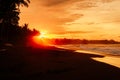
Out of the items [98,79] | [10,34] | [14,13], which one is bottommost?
[98,79]

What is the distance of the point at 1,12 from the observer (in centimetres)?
3150

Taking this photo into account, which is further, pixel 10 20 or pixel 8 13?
pixel 10 20

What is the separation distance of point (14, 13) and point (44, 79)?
90.9 feet

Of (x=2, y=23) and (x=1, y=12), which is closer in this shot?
(x=1, y=12)

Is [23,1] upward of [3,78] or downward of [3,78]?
upward

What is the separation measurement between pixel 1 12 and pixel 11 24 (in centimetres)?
806

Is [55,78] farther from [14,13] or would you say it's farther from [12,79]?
[14,13]

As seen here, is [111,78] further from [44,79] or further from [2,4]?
[2,4]

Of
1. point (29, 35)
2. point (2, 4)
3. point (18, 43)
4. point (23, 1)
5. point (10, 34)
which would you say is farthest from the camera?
point (29, 35)

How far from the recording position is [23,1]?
33.8m

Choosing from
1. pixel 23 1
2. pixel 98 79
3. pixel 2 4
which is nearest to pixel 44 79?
pixel 98 79

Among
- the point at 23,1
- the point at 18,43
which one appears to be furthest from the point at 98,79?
the point at 18,43

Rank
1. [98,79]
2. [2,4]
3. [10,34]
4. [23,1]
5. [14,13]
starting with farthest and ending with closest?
[10,34] < [14,13] < [23,1] < [2,4] < [98,79]

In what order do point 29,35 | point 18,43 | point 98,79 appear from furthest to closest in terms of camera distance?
point 29,35 < point 18,43 < point 98,79
